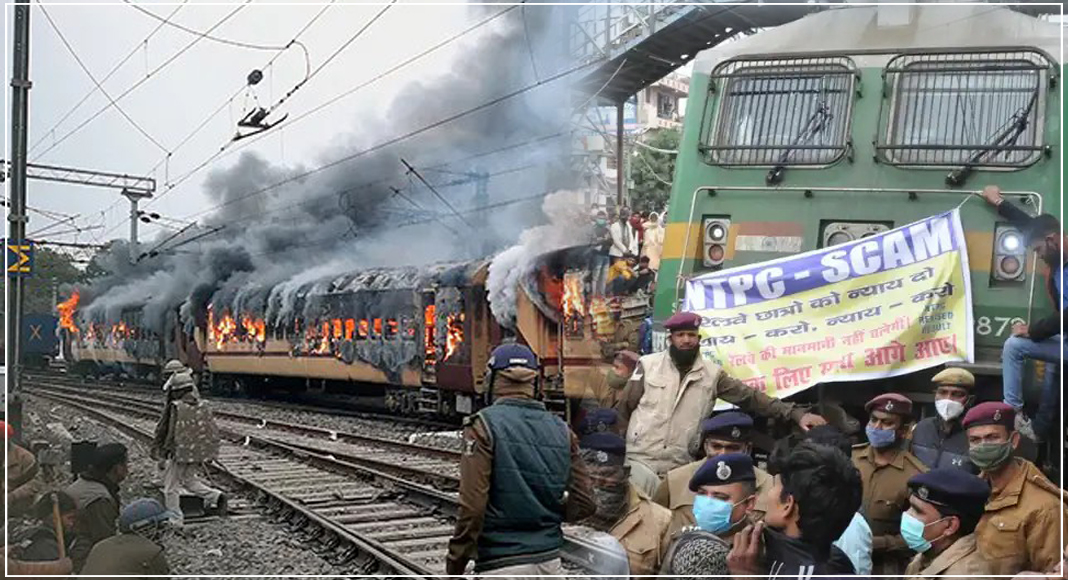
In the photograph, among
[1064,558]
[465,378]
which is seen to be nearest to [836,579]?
[1064,558]

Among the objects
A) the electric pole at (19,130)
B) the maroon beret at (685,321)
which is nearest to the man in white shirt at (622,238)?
the maroon beret at (685,321)

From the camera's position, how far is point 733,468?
405cm

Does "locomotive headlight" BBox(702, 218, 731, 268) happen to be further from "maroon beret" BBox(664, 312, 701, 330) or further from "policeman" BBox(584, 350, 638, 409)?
"policeman" BBox(584, 350, 638, 409)

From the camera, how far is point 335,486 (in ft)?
21.1

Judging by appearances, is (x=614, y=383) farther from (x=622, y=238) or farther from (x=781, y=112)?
(x=781, y=112)

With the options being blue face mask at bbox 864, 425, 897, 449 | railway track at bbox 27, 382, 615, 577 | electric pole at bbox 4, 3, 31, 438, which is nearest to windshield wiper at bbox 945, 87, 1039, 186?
blue face mask at bbox 864, 425, 897, 449

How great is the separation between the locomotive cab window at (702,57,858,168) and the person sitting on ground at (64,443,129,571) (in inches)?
123

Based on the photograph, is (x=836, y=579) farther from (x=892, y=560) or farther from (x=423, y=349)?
(x=423, y=349)

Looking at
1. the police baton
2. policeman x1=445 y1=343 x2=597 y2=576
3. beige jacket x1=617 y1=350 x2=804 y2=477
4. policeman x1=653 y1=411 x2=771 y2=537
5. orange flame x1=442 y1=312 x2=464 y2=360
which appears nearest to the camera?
policeman x1=445 y1=343 x2=597 y2=576

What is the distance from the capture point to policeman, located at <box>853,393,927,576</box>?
4039 millimetres

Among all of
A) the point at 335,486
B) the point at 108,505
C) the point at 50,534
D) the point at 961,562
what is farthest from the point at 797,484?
the point at 335,486

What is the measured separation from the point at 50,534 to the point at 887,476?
3.73m

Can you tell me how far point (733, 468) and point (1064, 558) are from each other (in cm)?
126

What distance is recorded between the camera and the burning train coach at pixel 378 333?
5.09 metres
